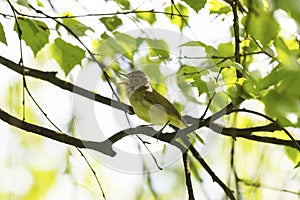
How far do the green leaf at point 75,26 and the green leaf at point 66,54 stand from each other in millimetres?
44

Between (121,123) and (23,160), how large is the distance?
558mm

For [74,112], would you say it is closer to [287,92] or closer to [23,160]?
[23,160]

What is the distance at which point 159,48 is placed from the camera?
5.30 ft

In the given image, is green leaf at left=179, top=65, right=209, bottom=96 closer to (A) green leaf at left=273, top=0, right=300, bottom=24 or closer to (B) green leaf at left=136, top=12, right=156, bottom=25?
(B) green leaf at left=136, top=12, right=156, bottom=25

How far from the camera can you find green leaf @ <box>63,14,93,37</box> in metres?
1.39

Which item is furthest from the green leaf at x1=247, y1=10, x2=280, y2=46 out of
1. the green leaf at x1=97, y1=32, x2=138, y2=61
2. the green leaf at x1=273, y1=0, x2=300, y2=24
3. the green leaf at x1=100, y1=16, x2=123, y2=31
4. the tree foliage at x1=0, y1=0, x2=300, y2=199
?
the green leaf at x1=100, y1=16, x2=123, y2=31

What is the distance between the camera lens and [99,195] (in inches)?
62.7

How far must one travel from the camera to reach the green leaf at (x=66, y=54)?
140 centimetres

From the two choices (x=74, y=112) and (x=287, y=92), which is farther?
(x=74, y=112)

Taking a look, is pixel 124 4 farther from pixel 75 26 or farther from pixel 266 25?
pixel 266 25

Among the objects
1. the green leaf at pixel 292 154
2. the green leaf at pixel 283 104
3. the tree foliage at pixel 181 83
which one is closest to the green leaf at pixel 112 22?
the tree foliage at pixel 181 83

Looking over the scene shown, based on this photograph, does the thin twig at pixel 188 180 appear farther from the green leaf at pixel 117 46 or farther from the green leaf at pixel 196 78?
the green leaf at pixel 117 46

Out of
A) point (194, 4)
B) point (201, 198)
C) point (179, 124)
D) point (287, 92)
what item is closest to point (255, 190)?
point (201, 198)

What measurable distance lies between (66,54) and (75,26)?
0.08 meters
